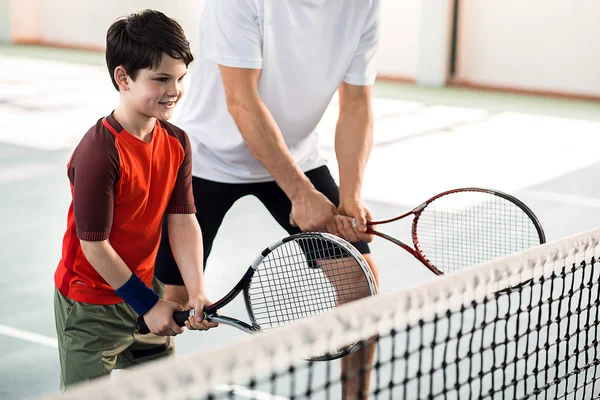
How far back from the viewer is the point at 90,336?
6.22ft

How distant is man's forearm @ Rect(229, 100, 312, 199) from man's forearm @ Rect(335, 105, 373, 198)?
172 millimetres

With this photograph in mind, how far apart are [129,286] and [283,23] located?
31.9 inches

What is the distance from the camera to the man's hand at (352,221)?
228 cm

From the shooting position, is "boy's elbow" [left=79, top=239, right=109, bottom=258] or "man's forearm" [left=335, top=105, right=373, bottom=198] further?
"man's forearm" [left=335, top=105, right=373, bottom=198]

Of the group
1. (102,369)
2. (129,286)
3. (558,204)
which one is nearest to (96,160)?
(129,286)

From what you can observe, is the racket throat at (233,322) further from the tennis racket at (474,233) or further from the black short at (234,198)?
the tennis racket at (474,233)

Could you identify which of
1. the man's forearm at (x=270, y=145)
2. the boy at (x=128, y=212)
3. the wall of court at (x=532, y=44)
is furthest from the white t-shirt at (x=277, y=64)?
the wall of court at (x=532, y=44)

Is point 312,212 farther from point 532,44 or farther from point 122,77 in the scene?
point 532,44

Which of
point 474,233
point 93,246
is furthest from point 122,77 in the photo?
point 474,233

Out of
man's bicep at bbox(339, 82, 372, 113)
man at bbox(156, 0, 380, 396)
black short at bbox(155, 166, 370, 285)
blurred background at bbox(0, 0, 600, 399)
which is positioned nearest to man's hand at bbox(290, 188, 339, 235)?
man at bbox(156, 0, 380, 396)

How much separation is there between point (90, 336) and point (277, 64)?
2.70 feet

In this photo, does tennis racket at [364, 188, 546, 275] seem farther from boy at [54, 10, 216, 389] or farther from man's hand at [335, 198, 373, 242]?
boy at [54, 10, 216, 389]

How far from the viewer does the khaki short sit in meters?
1.89

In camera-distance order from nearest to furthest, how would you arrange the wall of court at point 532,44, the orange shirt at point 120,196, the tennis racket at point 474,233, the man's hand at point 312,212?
the orange shirt at point 120,196, the man's hand at point 312,212, the tennis racket at point 474,233, the wall of court at point 532,44
